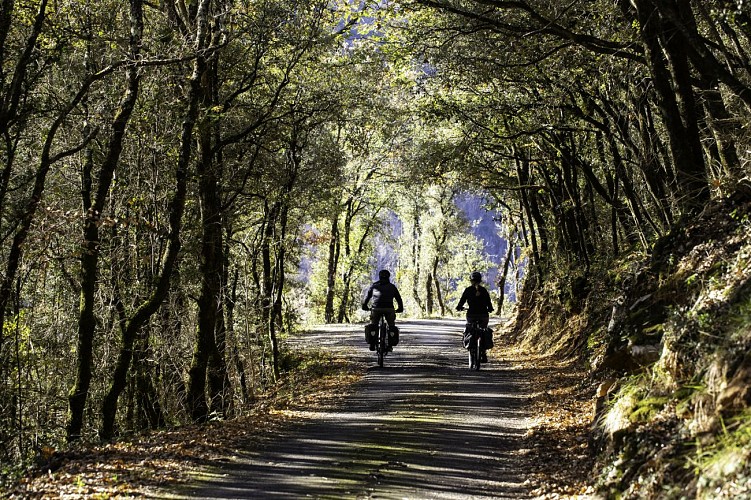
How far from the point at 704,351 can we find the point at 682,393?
1.39 feet

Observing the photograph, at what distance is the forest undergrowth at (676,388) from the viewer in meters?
5.14

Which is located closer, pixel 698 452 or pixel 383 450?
pixel 698 452

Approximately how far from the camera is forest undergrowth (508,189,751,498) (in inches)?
202

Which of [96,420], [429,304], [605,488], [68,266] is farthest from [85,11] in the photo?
[429,304]

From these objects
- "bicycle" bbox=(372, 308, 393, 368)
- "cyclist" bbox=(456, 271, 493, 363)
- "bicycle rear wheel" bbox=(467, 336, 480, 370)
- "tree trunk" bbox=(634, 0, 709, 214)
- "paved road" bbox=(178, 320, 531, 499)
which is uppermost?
"tree trunk" bbox=(634, 0, 709, 214)

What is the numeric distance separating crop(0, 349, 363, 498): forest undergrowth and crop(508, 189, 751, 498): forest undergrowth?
13.2 feet

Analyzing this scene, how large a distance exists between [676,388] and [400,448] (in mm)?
3648

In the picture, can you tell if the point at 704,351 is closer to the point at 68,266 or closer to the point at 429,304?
the point at 68,266

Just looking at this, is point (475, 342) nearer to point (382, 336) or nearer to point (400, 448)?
point (382, 336)

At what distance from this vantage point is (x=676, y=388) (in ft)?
20.9

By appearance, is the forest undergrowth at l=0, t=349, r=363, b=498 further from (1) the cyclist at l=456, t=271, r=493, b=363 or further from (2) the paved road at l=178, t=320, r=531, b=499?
(1) the cyclist at l=456, t=271, r=493, b=363

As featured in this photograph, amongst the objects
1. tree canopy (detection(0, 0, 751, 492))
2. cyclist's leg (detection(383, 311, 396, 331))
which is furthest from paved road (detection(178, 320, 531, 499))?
tree canopy (detection(0, 0, 751, 492))

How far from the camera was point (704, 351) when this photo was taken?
19.8 ft

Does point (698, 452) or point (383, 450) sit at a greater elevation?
point (698, 452)
